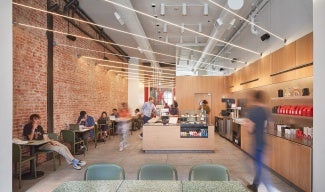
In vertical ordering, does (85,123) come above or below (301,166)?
above

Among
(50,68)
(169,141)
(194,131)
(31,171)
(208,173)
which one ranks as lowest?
(31,171)

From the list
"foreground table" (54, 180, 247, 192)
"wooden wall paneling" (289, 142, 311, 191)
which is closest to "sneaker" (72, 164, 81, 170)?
"foreground table" (54, 180, 247, 192)

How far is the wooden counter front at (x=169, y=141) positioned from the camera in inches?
324

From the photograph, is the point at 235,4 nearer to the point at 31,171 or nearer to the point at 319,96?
the point at 319,96

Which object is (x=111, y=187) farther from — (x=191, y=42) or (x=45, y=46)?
(x=191, y=42)

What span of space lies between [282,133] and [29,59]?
19.7ft

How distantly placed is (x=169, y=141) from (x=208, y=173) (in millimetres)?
5057

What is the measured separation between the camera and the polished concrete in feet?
17.2

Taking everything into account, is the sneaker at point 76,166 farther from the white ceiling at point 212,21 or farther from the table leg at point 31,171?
the white ceiling at point 212,21

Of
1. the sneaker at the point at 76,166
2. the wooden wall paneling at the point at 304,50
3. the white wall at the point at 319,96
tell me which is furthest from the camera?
the sneaker at the point at 76,166

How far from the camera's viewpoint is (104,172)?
323 centimetres
